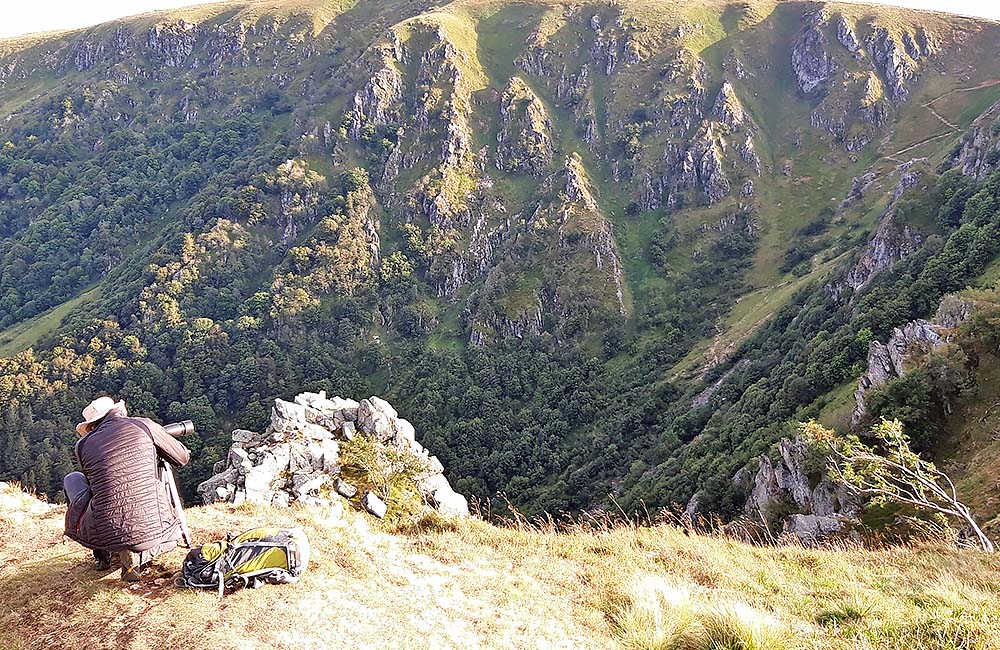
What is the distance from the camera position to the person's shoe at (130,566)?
24.5ft

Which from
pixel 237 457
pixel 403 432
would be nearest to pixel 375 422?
pixel 403 432

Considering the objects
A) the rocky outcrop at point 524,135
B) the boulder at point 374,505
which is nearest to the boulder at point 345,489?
the boulder at point 374,505

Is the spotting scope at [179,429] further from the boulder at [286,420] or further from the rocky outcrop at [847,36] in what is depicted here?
the rocky outcrop at [847,36]

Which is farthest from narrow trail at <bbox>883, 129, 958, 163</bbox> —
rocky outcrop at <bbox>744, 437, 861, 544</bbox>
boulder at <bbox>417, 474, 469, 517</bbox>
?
boulder at <bbox>417, 474, 469, 517</bbox>

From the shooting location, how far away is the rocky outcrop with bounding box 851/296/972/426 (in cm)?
3062

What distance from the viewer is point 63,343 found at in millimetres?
103188

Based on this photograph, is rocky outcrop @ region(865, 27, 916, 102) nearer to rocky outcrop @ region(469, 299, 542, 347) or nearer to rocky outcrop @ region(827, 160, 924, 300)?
rocky outcrop @ region(827, 160, 924, 300)

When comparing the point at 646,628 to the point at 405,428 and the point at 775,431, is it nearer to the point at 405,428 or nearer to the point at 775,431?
the point at 405,428

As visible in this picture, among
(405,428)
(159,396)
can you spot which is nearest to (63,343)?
(159,396)

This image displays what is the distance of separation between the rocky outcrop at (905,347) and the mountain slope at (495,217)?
668 inches

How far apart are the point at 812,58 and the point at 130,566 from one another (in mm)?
172399

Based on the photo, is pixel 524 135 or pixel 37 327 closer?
pixel 37 327

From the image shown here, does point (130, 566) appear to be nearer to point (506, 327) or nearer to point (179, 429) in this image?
point (179, 429)

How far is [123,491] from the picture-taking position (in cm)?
723
